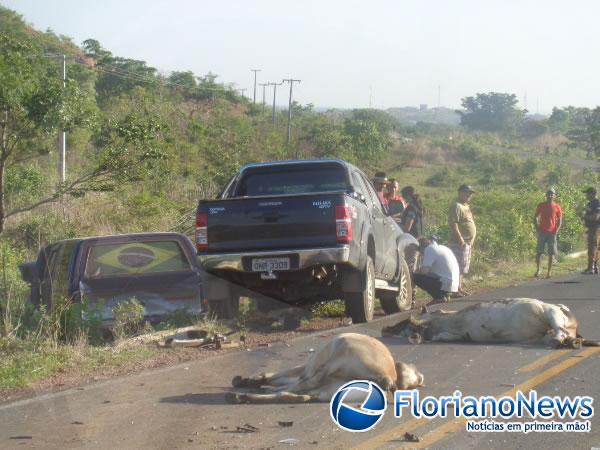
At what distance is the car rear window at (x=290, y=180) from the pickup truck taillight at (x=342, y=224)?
123 centimetres

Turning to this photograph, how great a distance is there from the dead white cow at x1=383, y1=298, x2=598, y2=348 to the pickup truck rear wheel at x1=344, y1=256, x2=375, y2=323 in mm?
1408

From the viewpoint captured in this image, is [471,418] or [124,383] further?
[124,383]

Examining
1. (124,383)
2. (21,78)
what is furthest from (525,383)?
(21,78)

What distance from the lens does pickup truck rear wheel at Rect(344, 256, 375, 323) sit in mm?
11871

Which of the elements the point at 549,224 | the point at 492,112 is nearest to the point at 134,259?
the point at 549,224

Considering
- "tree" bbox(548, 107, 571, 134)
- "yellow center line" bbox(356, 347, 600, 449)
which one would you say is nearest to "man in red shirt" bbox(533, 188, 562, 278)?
"yellow center line" bbox(356, 347, 600, 449)

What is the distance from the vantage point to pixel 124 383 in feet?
28.1

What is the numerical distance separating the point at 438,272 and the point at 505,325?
426 centimetres

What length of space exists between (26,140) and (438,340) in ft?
30.5

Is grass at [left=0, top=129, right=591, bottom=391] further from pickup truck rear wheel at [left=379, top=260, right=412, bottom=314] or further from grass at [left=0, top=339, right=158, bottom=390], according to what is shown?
pickup truck rear wheel at [left=379, top=260, right=412, bottom=314]

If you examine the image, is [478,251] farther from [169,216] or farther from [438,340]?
[438,340]

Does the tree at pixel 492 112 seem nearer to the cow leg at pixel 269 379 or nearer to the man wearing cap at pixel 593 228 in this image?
the man wearing cap at pixel 593 228

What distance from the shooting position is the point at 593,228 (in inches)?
801

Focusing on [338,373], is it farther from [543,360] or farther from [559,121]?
[559,121]
